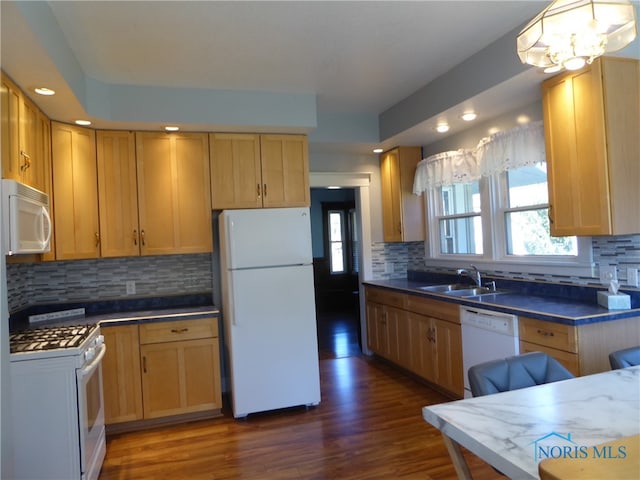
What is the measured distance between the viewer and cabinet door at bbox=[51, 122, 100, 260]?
3.12 m

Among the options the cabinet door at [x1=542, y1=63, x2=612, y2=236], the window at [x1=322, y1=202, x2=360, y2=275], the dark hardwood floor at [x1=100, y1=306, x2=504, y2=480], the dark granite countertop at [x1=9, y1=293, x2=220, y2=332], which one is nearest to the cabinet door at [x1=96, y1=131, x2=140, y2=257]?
the dark granite countertop at [x1=9, y1=293, x2=220, y2=332]

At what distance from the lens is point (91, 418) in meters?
2.45

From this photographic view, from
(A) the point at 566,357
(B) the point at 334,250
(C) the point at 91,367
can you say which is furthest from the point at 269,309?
(B) the point at 334,250

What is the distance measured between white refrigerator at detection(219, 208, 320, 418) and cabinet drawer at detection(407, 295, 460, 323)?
95 cm

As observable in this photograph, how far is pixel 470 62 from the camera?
2.98 metres

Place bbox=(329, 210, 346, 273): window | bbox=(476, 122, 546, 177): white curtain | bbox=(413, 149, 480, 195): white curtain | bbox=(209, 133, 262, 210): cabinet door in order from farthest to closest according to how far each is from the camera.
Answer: bbox=(329, 210, 346, 273): window < bbox=(413, 149, 480, 195): white curtain < bbox=(209, 133, 262, 210): cabinet door < bbox=(476, 122, 546, 177): white curtain

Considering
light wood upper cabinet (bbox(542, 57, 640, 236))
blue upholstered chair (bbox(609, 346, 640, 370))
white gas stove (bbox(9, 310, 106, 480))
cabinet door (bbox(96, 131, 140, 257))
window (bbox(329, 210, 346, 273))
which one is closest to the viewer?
blue upholstered chair (bbox(609, 346, 640, 370))

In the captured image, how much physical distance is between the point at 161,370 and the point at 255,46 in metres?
2.39

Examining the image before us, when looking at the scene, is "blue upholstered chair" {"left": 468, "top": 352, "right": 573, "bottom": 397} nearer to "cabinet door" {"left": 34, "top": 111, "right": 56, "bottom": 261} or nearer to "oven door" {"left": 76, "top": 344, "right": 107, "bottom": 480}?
"oven door" {"left": 76, "top": 344, "right": 107, "bottom": 480}

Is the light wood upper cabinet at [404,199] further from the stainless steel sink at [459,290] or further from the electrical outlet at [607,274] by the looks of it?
the electrical outlet at [607,274]

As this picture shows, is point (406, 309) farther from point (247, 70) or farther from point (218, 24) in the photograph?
point (218, 24)

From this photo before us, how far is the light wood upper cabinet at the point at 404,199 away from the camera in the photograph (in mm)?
4551

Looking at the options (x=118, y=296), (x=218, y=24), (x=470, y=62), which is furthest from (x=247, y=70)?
(x=118, y=296)

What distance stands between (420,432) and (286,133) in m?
2.54
